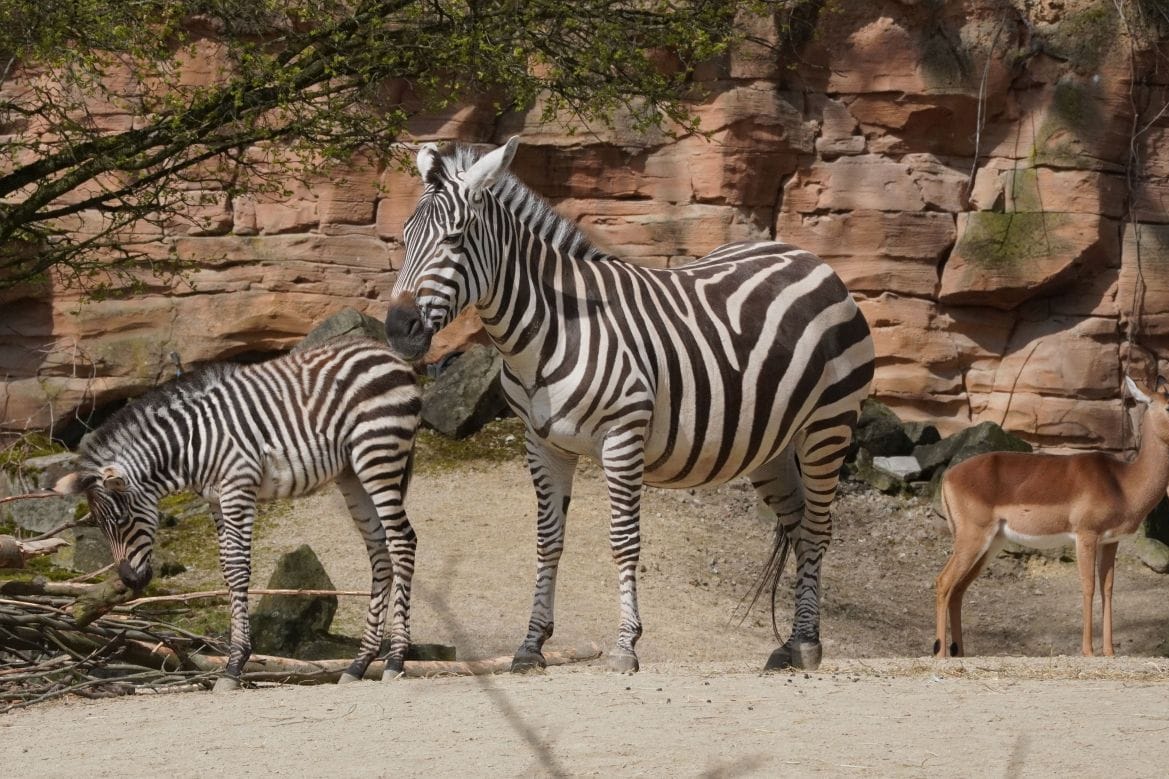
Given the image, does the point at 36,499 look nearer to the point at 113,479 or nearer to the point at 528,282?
the point at 113,479

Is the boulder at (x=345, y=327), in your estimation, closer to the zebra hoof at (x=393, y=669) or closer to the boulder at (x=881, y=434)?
the boulder at (x=881, y=434)

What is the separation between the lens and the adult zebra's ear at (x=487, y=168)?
6.51 m

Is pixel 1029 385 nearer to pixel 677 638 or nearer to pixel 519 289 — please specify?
pixel 677 638

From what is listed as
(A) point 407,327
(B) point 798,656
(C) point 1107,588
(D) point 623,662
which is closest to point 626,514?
(D) point 623,662

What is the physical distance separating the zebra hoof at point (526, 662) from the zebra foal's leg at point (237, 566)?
4.90 ft

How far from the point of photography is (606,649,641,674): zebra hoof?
21.3 ft

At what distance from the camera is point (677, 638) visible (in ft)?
34.0

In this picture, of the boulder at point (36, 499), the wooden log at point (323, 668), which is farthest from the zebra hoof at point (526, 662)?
the boulder at point (36, 499)

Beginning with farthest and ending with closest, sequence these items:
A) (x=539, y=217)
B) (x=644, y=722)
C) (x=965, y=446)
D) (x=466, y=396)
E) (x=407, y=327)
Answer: (x=466, y=396) → (x=965, y=446) → (x=539, y=217) → (x=407, y=327) → (x=644, y=722)

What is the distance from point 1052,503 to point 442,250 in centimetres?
564

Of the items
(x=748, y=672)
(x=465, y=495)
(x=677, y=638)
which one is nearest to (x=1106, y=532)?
(x=677, y=638)

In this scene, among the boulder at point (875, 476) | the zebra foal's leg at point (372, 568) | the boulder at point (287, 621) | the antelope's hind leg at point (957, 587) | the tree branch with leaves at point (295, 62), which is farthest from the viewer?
the boulder at point (875, 476)

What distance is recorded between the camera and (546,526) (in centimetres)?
696

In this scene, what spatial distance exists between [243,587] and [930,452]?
30.4ft
